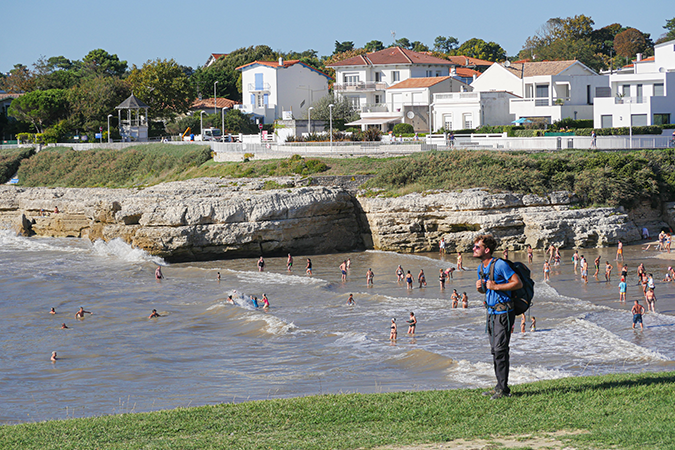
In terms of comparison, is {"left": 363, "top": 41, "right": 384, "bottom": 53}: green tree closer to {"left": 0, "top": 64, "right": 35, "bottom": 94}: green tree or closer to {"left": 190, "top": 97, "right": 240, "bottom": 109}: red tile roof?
{"left": 190, "top": 97, "right": 240, "bottom": 109}: red tile roof

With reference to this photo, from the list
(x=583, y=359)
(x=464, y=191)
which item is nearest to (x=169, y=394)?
(x=583, y=359)

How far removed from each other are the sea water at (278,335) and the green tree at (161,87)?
133 ft

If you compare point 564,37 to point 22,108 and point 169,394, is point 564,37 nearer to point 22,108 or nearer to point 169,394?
point 22,108

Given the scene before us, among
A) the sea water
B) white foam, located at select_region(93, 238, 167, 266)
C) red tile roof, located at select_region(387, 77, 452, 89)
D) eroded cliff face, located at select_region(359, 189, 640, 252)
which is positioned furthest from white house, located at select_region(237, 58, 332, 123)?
the sea water

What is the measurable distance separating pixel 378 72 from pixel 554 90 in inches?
850

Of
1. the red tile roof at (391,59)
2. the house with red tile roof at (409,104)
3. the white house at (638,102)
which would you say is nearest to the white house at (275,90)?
the red tile roof at (391,59)

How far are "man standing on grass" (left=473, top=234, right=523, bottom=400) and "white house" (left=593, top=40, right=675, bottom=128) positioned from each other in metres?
42.2

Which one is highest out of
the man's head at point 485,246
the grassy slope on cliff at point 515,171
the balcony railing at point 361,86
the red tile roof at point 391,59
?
the red tile roof at point 391,59

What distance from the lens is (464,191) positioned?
1364 inches

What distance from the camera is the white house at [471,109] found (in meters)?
55.4

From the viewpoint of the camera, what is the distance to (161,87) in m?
69.7

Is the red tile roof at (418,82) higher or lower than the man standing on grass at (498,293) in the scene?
higher

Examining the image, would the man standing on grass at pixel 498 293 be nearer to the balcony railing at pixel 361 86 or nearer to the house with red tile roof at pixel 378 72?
the house with red tile roof at pixel 378 72

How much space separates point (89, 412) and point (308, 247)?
2328cm
